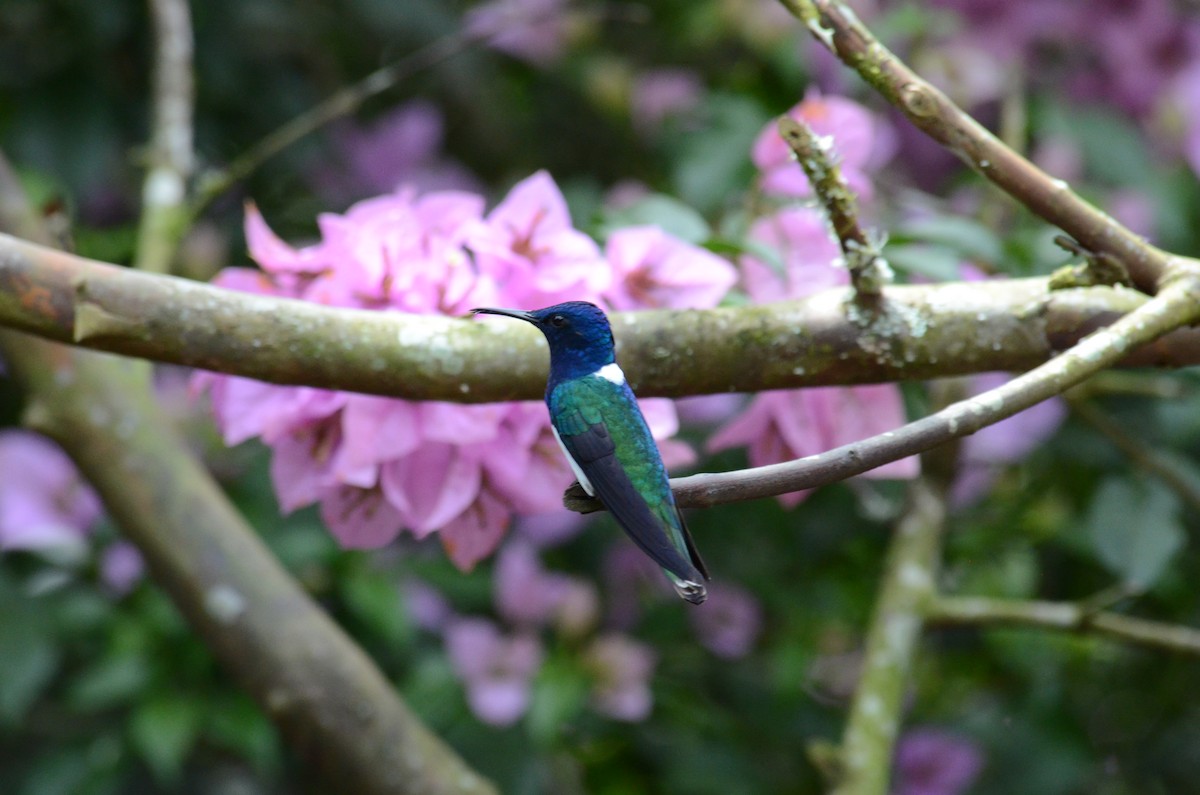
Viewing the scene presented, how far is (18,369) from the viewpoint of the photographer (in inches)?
37.5

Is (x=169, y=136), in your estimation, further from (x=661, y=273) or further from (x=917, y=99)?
(x=917, y=99)

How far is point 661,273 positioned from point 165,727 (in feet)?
2.19

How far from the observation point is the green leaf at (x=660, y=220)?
2.77 feet

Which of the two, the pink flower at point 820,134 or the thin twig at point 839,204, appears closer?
the thin twig at point 839,204

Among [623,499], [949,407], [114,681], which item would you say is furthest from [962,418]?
[114,681]

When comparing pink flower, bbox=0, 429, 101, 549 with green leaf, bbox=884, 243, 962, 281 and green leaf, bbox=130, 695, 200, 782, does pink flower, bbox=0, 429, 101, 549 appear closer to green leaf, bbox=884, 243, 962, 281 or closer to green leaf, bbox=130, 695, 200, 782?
green leaf, bbox=130, 695, 200, 782

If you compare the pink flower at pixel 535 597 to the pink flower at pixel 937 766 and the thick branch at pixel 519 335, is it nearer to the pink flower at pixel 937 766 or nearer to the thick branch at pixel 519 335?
the pink flower at pixel 937 766

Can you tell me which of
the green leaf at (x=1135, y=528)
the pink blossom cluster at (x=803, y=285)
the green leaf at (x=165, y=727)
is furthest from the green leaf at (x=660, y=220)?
the green leaf at (x=165, y=727)

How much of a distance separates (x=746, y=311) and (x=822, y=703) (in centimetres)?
95

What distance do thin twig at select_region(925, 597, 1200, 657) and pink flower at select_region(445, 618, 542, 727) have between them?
0.43 meters

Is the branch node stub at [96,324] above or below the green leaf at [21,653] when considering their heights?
above

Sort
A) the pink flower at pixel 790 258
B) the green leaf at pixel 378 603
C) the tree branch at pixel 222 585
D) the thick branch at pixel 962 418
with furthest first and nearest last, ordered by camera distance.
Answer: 1. the green leaf at pixel 378 603
2. the tree branch at pixel 222 585
3. the pink flower at pixel 790 258
4. the thick branch at pixel 962 418

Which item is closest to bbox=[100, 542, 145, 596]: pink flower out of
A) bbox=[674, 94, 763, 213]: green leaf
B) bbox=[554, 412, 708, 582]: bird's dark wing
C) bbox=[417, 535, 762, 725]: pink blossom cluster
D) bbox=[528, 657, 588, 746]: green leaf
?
bbox=[417, 535, 762, 725]: pink blossom cluster

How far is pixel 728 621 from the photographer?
56.2 inches
